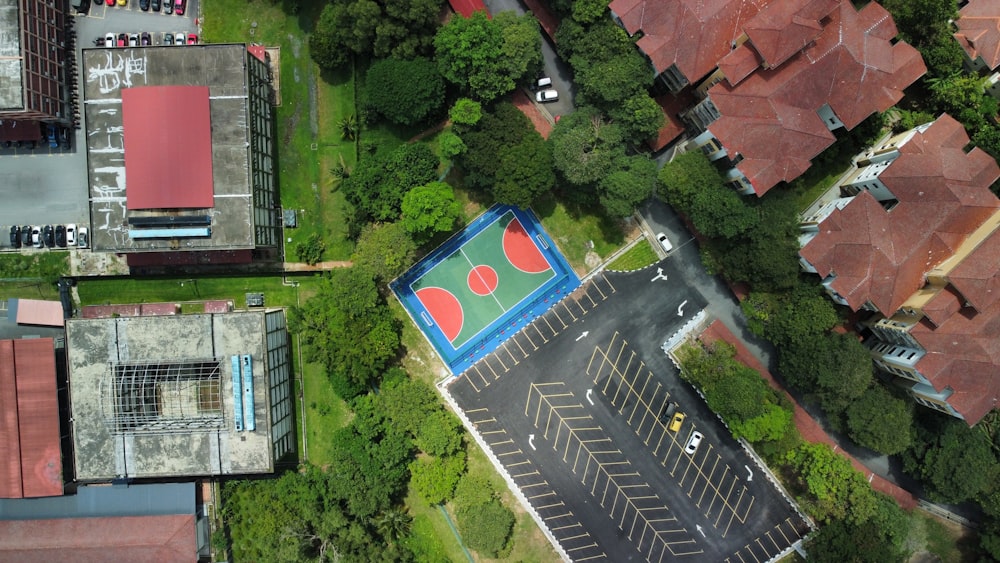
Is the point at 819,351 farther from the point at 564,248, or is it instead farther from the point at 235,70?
the point at 235,70

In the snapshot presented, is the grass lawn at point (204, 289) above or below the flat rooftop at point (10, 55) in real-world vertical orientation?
below

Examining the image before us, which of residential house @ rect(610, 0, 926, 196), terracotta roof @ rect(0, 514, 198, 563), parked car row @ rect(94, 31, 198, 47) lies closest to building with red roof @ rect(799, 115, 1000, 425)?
residential house @ rect(610, 0, 926, 196)

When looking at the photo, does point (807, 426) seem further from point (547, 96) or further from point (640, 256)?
point (547, 96)

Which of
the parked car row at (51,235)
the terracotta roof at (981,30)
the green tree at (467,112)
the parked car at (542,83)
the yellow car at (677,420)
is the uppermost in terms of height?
the parked car row at (51,235)

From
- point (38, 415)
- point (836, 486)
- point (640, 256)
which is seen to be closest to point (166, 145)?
point (38, 415)

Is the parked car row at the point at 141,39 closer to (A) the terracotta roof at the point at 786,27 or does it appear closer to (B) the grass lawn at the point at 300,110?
(B) the grass lawn at the point at 300,110

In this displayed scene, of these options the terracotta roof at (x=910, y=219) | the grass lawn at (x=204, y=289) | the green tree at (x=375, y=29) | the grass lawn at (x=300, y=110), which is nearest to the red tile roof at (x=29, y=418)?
the grass lawn at (x=204, y=289)

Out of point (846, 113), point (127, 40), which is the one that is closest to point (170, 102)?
point (127, 40)
